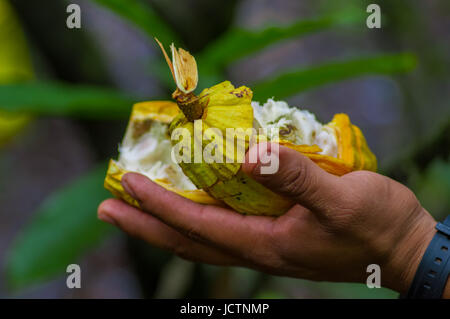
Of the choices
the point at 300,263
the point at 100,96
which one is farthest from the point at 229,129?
the point at 100,96

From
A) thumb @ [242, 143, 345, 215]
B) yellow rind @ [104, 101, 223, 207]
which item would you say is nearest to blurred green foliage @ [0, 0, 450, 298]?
yellow rind @ [104, 101, 223, 207]

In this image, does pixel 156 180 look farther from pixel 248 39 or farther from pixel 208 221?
pixel 248 39

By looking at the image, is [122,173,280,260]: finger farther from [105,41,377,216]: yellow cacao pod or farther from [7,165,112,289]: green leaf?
[7,165,112,289]: green leaf

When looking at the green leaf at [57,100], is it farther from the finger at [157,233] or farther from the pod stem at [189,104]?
the pod stem at [189,104]

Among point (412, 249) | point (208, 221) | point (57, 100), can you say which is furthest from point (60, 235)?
point (412, 249)

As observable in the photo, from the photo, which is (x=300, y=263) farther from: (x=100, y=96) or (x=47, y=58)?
(x=47, y=58)

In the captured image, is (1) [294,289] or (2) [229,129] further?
(1) [294,289]

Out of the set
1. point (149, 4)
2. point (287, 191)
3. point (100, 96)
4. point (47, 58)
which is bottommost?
point (287, 191)

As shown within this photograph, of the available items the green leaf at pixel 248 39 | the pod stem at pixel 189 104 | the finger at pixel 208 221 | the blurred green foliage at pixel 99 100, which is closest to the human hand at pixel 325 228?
the finger at pixel 208 221
